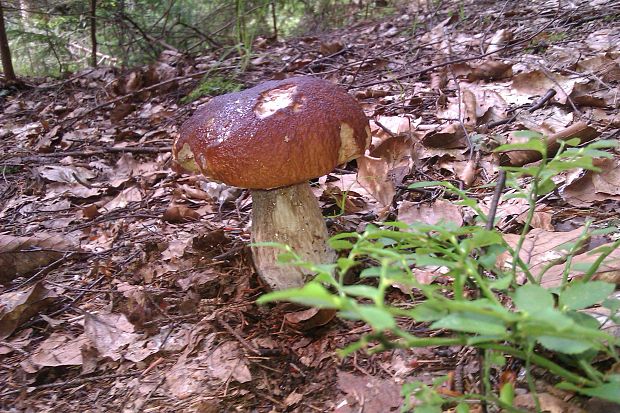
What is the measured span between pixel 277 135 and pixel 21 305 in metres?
1.48

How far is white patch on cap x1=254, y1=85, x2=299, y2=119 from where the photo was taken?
1.86 meters

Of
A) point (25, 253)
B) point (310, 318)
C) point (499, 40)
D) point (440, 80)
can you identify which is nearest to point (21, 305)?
point (25, 253)

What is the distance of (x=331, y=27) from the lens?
8719 millimetres

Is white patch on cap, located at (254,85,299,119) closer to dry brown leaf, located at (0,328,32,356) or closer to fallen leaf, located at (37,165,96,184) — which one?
dry brown leaf, located at (0,328,32,356)

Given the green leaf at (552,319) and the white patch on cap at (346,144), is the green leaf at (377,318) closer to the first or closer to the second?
the green leaf at (552,319)

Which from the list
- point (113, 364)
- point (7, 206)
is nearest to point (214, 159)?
point (113, 364)

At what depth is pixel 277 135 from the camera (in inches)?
70.6

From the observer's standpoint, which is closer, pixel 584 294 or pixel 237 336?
pixel 584 294

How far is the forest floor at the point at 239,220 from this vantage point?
175 centimetres

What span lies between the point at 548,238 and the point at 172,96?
4.68 metres

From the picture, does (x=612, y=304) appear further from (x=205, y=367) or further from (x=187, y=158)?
(x=187, y=158)

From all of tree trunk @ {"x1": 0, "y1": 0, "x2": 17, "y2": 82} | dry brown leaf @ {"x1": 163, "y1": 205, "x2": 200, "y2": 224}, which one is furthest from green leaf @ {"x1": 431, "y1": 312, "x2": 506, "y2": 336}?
tree trunk @ {"x1": 0, "y1": 0, "x2": 17, "y2": 82}

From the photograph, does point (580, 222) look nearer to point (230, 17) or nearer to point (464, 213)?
point (464, 213)

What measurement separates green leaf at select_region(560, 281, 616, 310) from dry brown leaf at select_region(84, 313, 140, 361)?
5.58 feet
